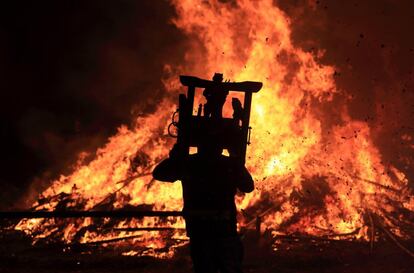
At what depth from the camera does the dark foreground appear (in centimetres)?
896

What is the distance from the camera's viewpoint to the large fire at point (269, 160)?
11.6 m

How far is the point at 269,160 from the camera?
13336 millimetres

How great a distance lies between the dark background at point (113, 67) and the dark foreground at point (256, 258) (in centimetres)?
563

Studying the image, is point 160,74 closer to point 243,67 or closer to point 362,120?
point 243,67

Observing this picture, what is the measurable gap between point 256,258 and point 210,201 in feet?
19.3

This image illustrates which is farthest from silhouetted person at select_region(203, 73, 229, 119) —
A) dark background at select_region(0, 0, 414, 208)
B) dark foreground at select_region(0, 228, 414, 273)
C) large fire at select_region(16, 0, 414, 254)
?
dark background at select_region(0, 0, 414, 208)

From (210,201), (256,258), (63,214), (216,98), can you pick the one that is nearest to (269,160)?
(256,258)

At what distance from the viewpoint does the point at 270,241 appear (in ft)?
34.8

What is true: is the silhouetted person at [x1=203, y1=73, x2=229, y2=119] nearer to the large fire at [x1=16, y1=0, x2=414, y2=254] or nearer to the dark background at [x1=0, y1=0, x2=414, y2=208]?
the large fire at [x1=16, y1=0, x2=414, y2=254]

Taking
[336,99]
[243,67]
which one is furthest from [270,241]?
[336,99]

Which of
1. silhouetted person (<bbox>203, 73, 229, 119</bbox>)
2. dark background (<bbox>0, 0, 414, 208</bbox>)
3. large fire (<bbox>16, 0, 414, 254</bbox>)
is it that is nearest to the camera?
silhouetted person (<bbox>203, 73, 229, 119</bbox>)

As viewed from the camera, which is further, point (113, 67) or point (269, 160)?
point (113, 67)

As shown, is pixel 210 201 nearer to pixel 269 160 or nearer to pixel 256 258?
pixel 256 258

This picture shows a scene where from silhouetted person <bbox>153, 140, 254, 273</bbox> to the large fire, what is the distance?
256 inches
